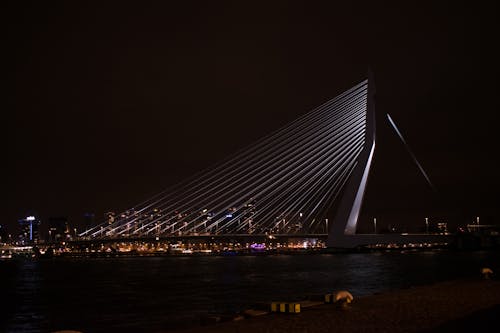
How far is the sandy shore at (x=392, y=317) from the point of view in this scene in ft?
31.5

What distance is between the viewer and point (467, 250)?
7694 cm

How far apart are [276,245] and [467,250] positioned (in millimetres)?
37490

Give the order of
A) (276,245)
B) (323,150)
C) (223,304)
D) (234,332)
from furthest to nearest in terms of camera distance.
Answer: (276,245) → (323,150) → (223,304) → (234,332)

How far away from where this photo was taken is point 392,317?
10758 mm

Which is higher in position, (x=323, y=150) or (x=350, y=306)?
(x=323, y=150)

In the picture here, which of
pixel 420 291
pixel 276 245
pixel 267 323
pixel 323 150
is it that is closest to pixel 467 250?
pixel 276 245

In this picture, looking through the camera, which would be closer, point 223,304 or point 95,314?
point 95,314

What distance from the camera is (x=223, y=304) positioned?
18625mm

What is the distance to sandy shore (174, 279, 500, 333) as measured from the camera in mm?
9592

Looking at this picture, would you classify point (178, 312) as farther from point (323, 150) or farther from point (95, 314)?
point (323, 150)

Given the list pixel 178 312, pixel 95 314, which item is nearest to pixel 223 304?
pixel 178 312

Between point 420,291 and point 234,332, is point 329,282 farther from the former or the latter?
point 234,332

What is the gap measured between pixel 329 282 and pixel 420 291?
11.0 m

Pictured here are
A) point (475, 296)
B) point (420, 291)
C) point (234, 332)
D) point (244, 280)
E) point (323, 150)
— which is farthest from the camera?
point (323, 150)
